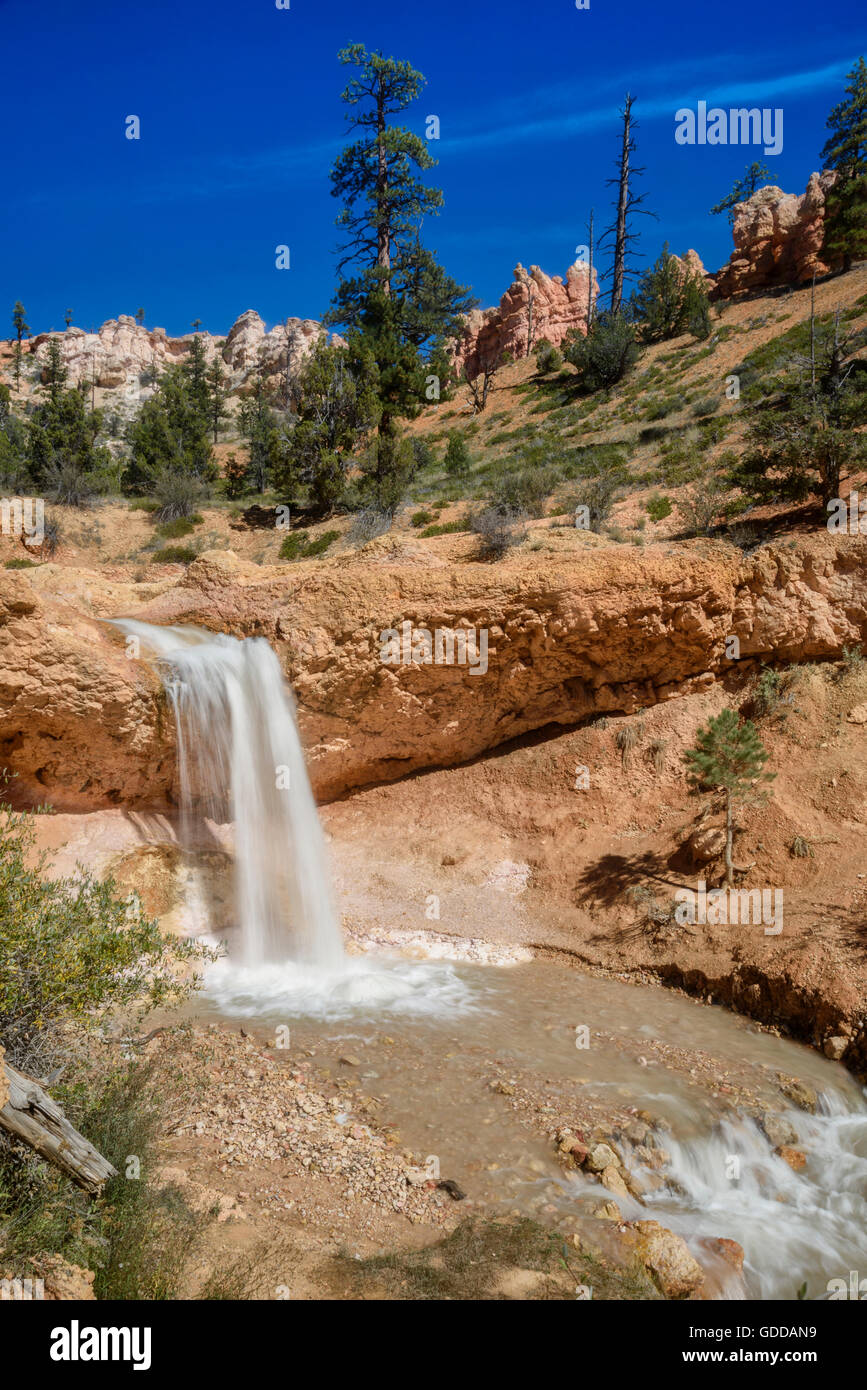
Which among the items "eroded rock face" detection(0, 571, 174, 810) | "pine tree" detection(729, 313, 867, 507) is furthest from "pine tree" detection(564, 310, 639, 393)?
"eroded rock face" detection(0, 571, 174, 810)

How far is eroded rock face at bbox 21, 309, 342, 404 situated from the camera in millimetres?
72062

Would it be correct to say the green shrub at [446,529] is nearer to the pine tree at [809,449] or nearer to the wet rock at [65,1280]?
the pine tree at [809,449]

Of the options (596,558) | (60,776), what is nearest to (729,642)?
(596,558)

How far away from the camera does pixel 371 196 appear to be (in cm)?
2655

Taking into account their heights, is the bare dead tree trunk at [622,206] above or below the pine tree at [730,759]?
above

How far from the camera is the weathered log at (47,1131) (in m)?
3.93

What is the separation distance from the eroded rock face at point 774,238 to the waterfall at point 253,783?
135ft

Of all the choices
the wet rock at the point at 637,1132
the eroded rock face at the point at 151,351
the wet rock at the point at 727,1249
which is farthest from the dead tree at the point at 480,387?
the wet rock at the point at 727,1249

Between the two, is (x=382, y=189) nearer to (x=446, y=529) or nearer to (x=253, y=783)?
(x=446, y=529)

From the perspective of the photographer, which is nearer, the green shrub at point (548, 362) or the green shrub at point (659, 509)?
the green shrub at point (659, 509)

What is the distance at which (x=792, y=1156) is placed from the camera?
6551 mm

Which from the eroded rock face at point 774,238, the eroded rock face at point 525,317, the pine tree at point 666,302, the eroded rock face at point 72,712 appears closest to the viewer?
the eroded rock face at point 72,712

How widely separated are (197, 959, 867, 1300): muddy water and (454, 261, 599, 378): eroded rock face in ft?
194
